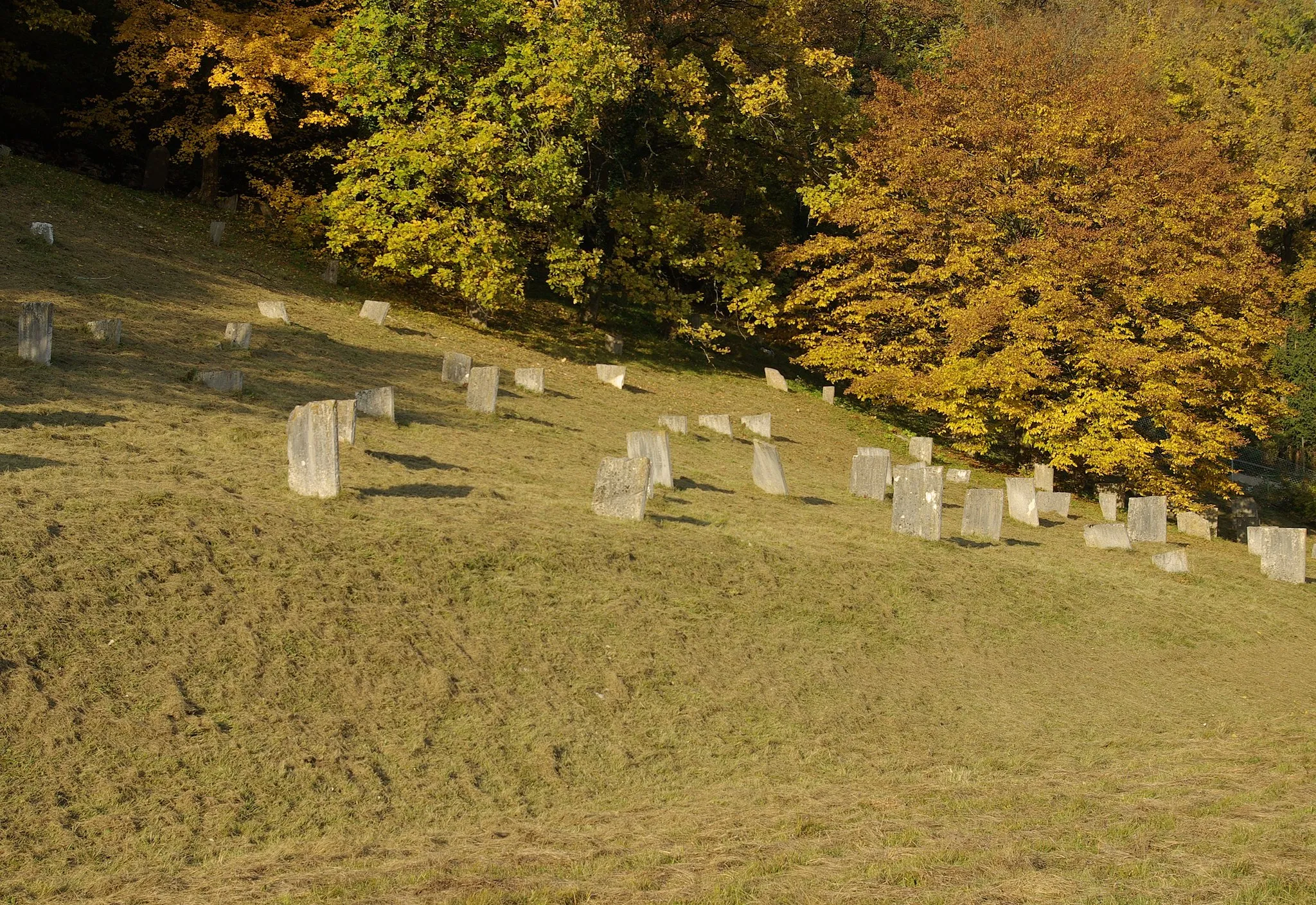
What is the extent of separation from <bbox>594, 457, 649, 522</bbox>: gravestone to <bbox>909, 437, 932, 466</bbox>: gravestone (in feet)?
39.9

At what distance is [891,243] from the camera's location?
30016 millimetres

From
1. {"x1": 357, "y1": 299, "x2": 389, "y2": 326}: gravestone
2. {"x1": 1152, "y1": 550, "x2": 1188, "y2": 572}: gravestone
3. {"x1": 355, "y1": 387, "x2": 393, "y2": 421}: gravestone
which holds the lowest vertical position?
{"x1": 1152, "y1": 550, "x2": 1188, "y2": 572}: gravestone

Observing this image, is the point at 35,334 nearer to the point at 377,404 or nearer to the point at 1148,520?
the point at 377,404

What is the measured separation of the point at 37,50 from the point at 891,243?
850 inches

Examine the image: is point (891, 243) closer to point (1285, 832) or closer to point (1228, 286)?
point (1228, 286)

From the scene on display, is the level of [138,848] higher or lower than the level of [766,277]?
lower

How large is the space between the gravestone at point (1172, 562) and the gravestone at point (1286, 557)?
2.32 meters

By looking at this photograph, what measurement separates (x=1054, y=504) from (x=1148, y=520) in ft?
5.97

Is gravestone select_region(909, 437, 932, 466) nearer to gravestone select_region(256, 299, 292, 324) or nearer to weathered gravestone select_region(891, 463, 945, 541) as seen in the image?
weathered gravestone select_region(891, 463, 945, 541)

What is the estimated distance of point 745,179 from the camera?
110 ft

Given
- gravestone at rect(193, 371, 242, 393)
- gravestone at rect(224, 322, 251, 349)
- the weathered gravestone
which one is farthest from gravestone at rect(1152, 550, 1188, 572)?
gravestone at rect(224, 322, 251, 349)

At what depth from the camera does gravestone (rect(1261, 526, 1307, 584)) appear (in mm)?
19750

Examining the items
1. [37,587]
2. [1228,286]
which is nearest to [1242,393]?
[1228,286]

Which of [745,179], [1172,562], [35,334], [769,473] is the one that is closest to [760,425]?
[769,473]
